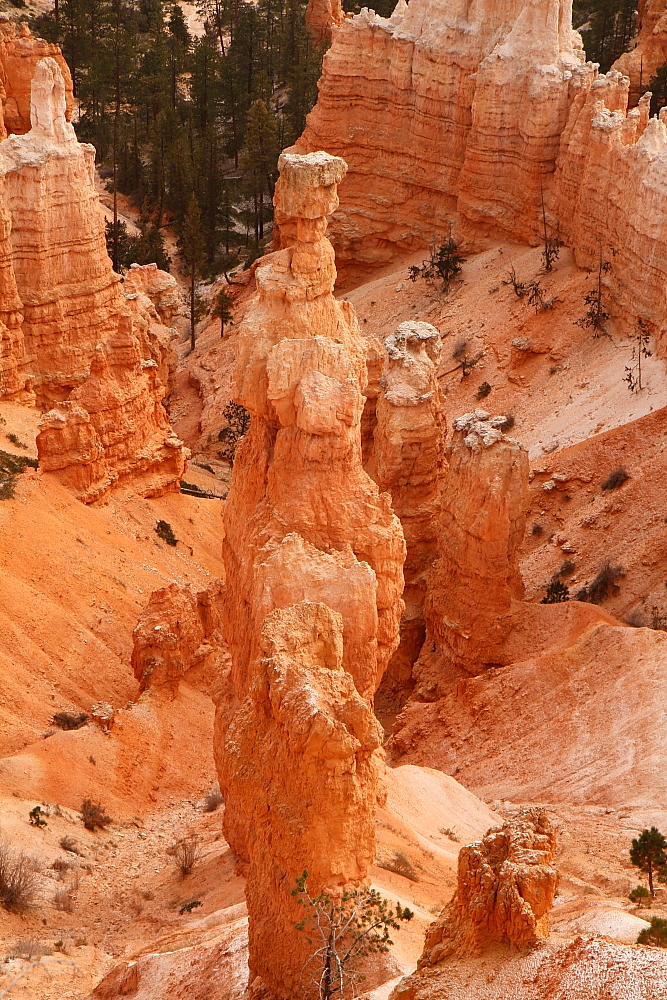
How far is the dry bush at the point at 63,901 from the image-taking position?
51.3 feet

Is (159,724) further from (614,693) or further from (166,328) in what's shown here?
(166,328)

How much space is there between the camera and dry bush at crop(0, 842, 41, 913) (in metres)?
15.1

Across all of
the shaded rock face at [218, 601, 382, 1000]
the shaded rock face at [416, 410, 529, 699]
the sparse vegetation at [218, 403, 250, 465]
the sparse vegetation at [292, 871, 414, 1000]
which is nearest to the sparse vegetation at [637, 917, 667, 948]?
the sparse vegetation at [292, 871, 414, 1000]

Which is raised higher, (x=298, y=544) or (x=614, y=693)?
(x=298, y=544)

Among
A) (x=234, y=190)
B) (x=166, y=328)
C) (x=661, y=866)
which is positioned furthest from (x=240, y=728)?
(x=234, y=190)

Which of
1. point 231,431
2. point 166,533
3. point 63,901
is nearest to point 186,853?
point 63,901

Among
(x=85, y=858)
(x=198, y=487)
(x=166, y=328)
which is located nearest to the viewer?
(x=85, y=858)

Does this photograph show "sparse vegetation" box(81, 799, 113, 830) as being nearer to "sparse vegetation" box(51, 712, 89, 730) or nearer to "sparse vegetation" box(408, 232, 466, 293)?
"sparse vegetation" box(51, 712, 89, 730)

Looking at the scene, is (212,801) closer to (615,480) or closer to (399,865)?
Answer: (399,865)

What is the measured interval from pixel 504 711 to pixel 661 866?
728cm

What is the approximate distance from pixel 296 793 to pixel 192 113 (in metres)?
52.4

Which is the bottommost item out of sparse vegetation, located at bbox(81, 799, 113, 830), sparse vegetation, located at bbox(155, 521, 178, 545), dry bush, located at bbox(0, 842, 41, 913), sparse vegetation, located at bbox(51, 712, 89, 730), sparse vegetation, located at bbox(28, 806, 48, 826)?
sparse vegetation, located at bbox(155, 521, 178, 545)

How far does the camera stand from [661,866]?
558 inches

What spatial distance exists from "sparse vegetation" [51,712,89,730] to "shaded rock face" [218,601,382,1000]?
385 inches
